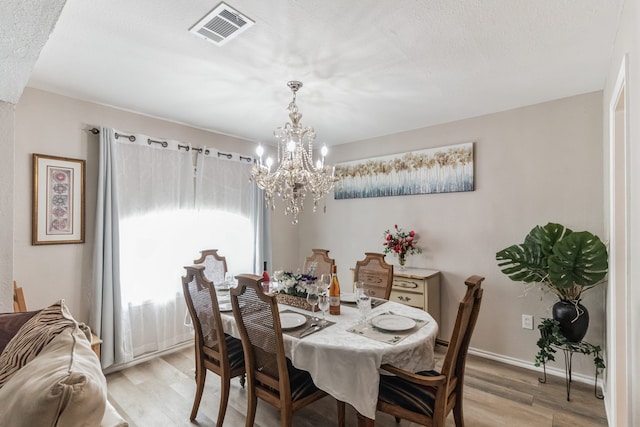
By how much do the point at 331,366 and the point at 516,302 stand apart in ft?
7.55

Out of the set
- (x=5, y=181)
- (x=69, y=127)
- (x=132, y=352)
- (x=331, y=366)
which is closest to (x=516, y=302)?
(x=331, y=366)

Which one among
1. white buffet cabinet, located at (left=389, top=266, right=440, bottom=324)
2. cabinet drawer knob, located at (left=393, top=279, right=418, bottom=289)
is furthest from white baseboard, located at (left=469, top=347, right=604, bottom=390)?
cabinet drawer knob, located at (left=393, top=279, right=418, bottom=289)

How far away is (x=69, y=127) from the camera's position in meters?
2.84

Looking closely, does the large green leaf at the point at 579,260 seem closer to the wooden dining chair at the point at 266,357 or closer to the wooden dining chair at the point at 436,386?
the wooden dining chair at the point at 436,386

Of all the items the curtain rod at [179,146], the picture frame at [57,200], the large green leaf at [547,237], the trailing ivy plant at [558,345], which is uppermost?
the curtain rod at [179,146]

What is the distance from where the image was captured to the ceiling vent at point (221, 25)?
5.49ft

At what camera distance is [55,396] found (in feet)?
2.60

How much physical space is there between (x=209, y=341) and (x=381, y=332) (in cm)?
126

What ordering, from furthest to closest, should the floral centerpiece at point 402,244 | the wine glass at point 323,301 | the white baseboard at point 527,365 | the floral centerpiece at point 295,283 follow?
the floral centerpiece at point 402,244
the white baseboard at point 527,365
the floral centerpiece at point 295,283
the wine glass at point 323,301

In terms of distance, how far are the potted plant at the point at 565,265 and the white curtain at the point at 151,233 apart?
317 cm

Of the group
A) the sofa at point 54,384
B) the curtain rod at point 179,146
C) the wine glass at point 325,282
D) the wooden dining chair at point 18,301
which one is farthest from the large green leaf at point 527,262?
the wooden dining chair at point 18,301

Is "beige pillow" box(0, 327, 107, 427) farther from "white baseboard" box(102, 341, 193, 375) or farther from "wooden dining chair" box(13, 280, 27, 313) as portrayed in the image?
"white baseboard" box(102, 341, 193, 375)

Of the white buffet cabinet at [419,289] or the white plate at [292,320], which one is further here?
the white buffet cabinet at [419,289]

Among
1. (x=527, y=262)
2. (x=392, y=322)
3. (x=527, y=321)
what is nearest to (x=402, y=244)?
(x=527, y=262)
